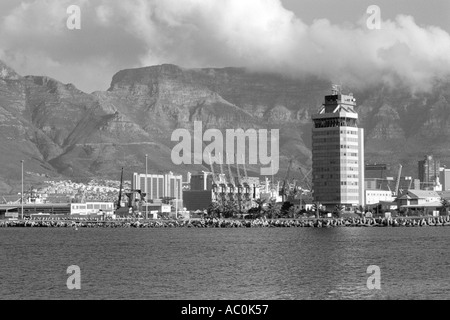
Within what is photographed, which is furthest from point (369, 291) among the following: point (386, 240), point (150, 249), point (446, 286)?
point (386, 240)
